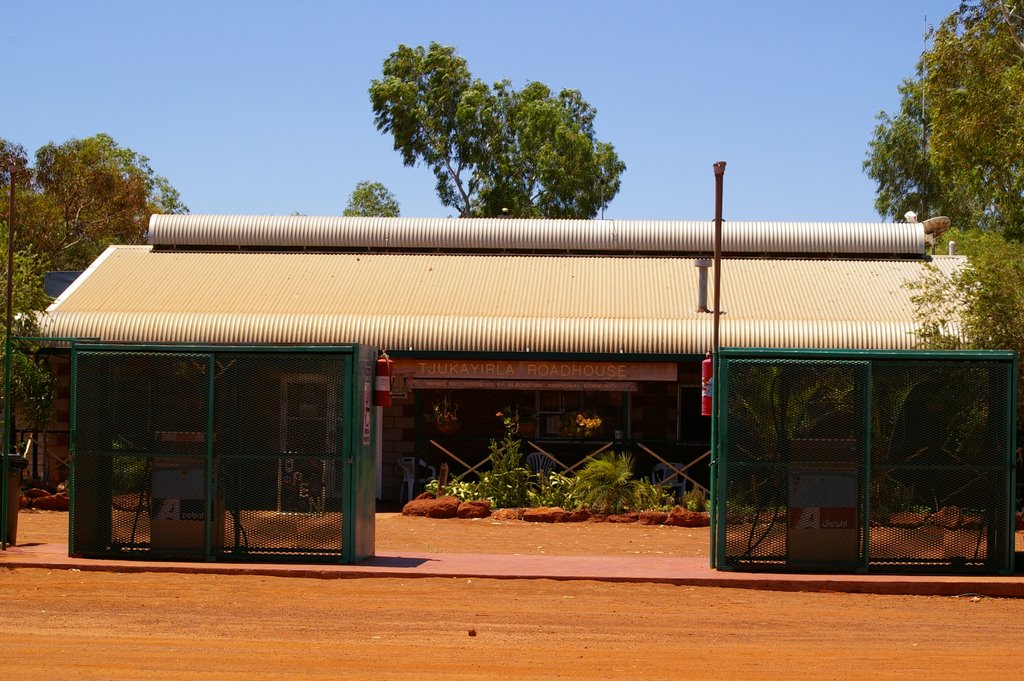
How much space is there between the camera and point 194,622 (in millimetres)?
11125

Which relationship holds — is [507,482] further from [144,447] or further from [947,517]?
[947,517]

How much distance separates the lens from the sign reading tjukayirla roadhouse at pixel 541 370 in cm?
2444

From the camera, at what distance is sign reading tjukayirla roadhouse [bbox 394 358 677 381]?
2444 centimetres

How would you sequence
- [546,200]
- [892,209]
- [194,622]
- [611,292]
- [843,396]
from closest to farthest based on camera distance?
[194,622] → [843,396] → [611,292] → [546,200] → [892,209]

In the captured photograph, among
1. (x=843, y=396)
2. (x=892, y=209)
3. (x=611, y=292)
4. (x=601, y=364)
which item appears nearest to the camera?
(x=843, y=396)

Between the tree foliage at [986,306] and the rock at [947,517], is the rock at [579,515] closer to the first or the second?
the tree foliage at [986,306]

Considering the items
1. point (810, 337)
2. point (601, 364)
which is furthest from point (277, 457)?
point (810, 337)

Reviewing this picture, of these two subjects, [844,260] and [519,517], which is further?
[844,260]

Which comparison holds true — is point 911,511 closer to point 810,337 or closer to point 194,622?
point 194,622

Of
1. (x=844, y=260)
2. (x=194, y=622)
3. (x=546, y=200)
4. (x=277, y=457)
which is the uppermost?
(x=546, y=200)

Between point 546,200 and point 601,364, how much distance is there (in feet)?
107

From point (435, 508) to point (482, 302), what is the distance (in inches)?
234

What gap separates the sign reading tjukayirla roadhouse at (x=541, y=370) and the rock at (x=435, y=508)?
10.7 ft

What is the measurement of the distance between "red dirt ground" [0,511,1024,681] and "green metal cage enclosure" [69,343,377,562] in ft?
2.58
